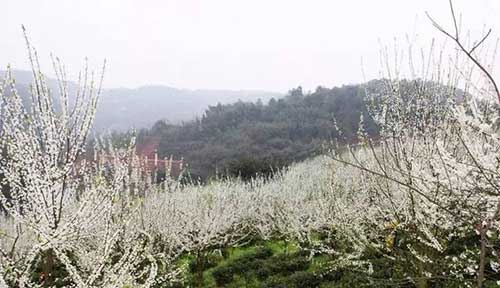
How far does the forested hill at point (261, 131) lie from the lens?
42.6 m

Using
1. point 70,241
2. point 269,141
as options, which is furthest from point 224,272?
point 269,141

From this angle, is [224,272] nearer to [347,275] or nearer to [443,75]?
[347,275]

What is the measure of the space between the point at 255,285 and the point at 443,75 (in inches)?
322

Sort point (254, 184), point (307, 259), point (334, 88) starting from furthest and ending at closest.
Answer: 1. point (334, 88)
2. point (254, 184)
3. point (307, 259)

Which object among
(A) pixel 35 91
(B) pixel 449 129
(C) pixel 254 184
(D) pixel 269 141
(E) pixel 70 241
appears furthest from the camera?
(D) pixel 269 141

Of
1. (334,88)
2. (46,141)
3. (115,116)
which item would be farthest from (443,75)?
(115,116)

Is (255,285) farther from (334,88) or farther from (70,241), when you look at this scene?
(334,88)

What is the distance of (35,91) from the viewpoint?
4449mm

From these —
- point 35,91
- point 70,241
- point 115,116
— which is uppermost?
point 35,91

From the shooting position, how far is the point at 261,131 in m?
51.4

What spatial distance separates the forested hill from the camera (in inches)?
1677

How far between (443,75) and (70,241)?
14.2 ft

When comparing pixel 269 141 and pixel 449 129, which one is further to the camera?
pixel 269 141

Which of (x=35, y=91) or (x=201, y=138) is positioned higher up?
(x=35, y=91)
